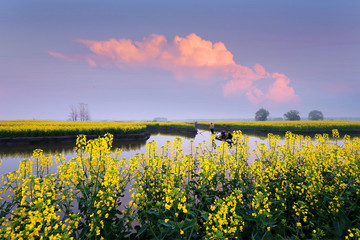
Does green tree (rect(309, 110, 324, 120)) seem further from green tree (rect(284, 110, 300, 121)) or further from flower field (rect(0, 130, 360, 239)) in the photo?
flower field (rect(0, 130, 360, 239))

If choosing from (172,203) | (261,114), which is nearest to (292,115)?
(261,114)

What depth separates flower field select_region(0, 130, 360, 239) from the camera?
108 inches

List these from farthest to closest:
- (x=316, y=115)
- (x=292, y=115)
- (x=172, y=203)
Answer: (x=316, y=115), (x=292, y=115), (x=172, y=203)

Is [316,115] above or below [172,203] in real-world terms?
above

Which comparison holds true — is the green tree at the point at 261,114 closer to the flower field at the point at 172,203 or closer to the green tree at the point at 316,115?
the green tree at the point at 316,115

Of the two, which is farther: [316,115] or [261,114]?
[316,115]

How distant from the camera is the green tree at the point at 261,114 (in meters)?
107

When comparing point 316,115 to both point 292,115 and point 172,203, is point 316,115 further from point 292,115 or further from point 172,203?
point 172,203

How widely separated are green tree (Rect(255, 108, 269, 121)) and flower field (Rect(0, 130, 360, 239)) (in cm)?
11155

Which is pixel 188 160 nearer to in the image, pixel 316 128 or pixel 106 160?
pixel 106 160

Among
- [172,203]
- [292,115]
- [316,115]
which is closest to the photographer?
[172,203]

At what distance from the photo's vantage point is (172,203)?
113 inches

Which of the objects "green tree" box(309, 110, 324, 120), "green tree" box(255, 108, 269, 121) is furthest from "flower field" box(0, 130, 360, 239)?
"green tree" box(309, 110, 324, 120)

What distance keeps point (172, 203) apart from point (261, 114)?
117 m
